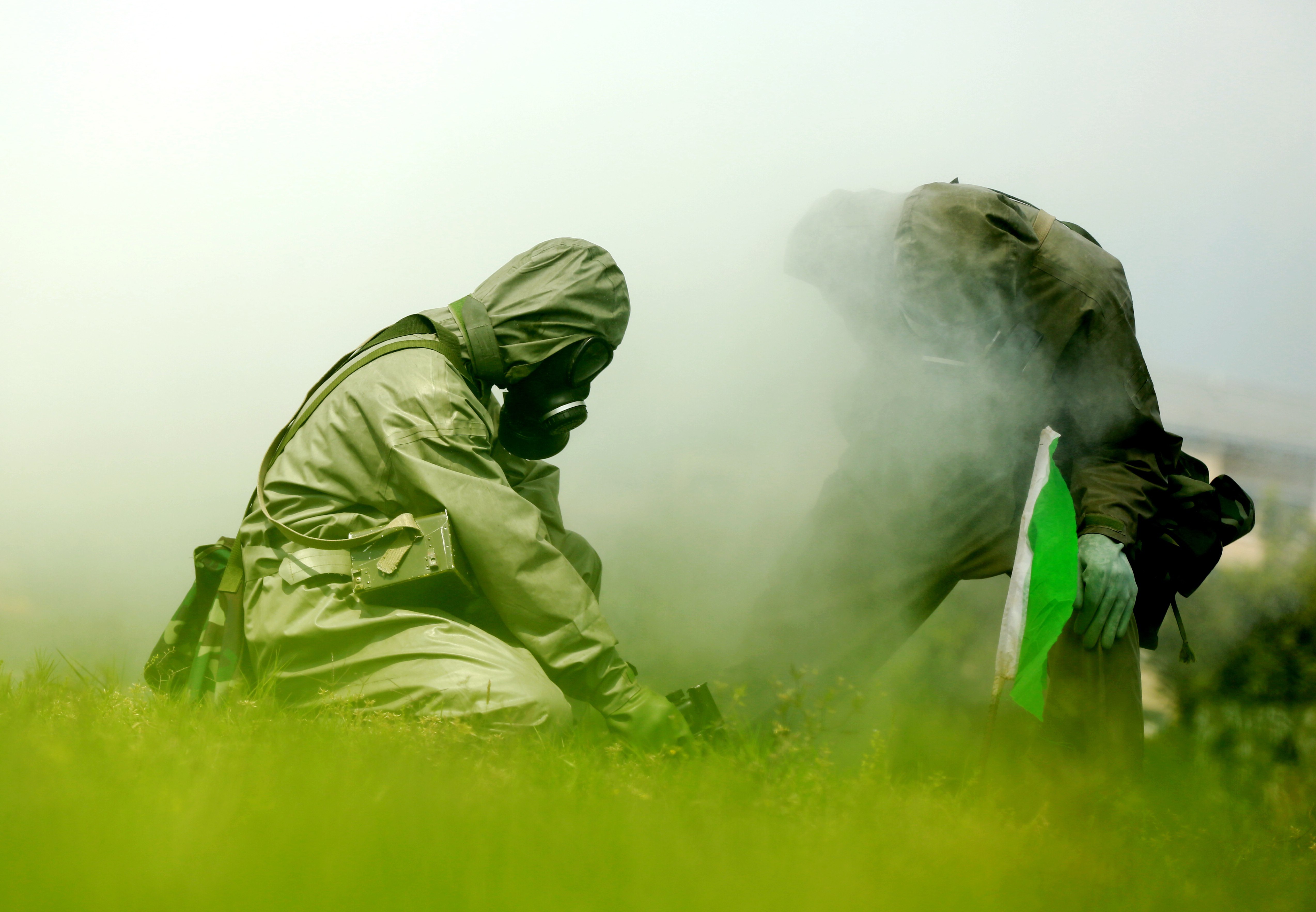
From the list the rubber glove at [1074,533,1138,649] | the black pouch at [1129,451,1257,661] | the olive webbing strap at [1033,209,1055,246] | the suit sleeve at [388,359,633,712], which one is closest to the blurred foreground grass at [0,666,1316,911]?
the suit sleeve at [388,359,633,712]

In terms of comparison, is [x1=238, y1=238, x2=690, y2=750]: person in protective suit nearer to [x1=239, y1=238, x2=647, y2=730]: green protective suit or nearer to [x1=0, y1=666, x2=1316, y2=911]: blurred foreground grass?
[x1=239, y1=238, x2=647, y2=730]: green protective suit

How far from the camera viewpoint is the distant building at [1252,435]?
12.0ft

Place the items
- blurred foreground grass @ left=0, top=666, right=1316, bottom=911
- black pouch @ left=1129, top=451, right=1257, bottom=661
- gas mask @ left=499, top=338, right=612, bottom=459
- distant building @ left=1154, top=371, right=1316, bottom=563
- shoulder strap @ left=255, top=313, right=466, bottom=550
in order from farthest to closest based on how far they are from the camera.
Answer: distant building @ left=1154, top=371, right=1316, bottom=563
gas mask @ left=499, top=338, right=612, bottom=459
black pouch @ left=1129, top=451, right=1257, bottom=661
shoulder strap @ left=255, top=313, right=466, bottom=550
blurred foreground grass @ left=0, top=666, right=1316, bottom=911

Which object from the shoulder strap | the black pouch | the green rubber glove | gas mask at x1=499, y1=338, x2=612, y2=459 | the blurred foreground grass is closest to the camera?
the blurred foreground grass

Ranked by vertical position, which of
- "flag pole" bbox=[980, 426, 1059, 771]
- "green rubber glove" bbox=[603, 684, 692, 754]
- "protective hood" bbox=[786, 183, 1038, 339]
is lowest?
"green rubber glove" bbox=[603, 684, 692, 754]

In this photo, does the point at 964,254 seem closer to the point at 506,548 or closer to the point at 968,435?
the point at 968,435

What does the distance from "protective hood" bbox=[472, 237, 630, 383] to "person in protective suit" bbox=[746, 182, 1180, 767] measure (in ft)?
3.33

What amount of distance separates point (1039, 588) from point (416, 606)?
177cm

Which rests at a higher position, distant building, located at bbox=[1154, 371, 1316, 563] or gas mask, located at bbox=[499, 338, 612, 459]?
gas mask, located at bbox=[499, 338, 612, 459]

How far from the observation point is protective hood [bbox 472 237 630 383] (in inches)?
105

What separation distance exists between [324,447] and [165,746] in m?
0.91

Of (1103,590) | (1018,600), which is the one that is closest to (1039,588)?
(1018,600)

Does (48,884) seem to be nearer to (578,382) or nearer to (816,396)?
(578,382)

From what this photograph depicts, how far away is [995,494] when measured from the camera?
293 cm
